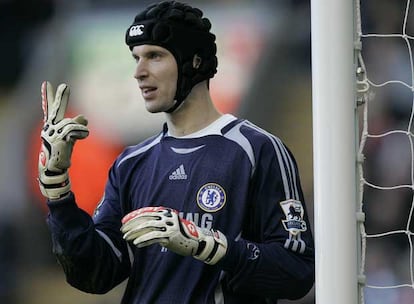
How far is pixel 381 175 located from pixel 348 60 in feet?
5.40

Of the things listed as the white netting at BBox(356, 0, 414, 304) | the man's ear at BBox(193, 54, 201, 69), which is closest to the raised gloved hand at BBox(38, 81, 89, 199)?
the man's ear at BBox(193, 54, 201, 69)

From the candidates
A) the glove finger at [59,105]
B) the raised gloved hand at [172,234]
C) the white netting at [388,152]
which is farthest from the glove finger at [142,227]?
the white netting at [388,152]

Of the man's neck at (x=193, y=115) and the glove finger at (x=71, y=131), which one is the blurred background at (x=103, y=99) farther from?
the glove finger at (x=71, y=131)

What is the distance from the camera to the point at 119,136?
12.6 feet

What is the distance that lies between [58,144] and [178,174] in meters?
0.27

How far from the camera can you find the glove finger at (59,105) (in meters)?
1.81

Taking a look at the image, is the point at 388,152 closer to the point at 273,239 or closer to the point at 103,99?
the point at 103,99

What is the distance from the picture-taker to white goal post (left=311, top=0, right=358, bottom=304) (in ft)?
5.38

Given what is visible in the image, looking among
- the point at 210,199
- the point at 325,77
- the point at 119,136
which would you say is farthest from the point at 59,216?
the point at 119,136

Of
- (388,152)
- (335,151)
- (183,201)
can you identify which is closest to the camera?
(335,151)

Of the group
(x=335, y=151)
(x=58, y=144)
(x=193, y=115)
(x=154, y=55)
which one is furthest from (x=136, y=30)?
(x=335, y=151)

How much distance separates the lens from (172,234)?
171 cm

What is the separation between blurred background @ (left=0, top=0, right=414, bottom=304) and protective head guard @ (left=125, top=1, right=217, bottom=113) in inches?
64.7

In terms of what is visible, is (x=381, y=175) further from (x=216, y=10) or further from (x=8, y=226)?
(x=8, y=226)
